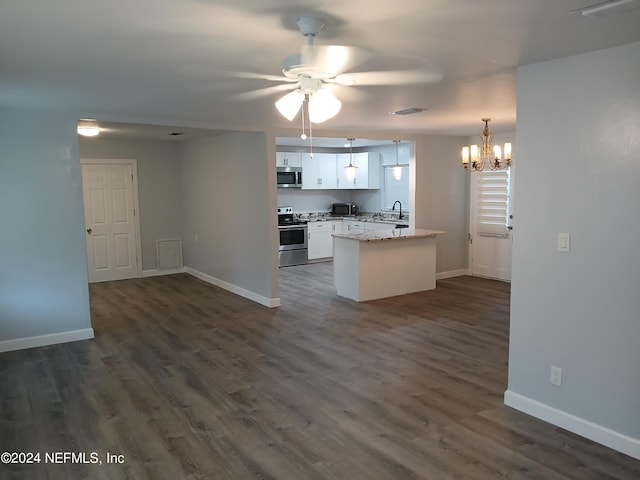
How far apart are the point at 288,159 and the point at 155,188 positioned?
2.69 m

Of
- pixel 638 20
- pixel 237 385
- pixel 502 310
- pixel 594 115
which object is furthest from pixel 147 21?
pixel 502 310

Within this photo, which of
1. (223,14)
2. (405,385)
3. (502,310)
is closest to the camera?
(223,14)

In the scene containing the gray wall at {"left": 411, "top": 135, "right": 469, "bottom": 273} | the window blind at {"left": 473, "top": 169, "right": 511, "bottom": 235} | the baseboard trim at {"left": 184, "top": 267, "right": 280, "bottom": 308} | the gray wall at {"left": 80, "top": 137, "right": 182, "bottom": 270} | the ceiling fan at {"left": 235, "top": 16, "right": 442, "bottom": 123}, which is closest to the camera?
the ceiling fan at {"left": 235, "top": 16, "right": 442, "bottom": 123}

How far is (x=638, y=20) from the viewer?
2.22 meters

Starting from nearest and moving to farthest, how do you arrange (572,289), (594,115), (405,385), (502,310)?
1. (594,115)
2. (572,289)
3. (405,385)
4. (502,310)

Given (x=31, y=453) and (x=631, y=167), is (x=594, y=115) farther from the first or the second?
(x=31, y=453)

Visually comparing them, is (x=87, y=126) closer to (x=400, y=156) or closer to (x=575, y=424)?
(x=575, y=424)

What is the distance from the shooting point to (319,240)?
31.8 ft

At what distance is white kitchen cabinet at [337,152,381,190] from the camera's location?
9953 millimetres

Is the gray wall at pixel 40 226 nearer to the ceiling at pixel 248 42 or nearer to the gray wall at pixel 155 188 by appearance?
the ceiling at pixel 248 42

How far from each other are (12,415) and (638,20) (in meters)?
4.45

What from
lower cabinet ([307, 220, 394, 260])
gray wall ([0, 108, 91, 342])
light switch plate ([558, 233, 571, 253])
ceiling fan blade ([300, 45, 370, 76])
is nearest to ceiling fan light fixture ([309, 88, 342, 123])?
ceiling fan blade ([300, 45, 370, 76])

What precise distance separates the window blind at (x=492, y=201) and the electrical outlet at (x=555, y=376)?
4.65 metres

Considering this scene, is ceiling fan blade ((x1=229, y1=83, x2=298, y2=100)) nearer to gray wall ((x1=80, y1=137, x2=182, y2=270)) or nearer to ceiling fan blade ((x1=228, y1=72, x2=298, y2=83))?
ceiling fan blade ((x1=228, y1=72, x2=298, y2=83))
